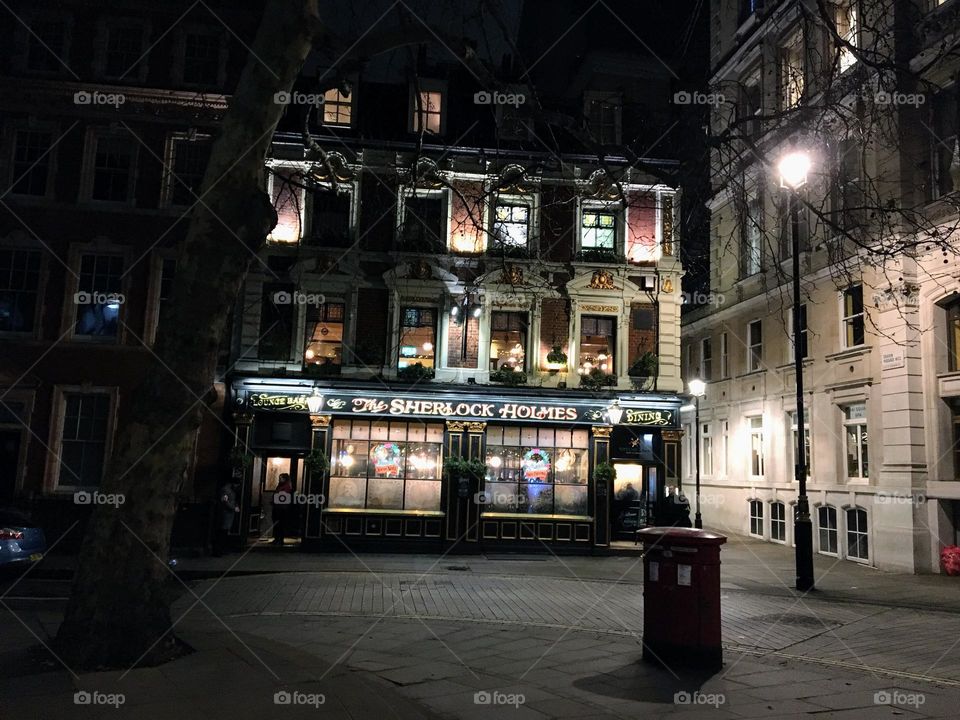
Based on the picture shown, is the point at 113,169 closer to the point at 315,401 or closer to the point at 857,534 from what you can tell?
the point at 315,401

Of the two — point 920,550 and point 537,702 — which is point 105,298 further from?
point 920,550

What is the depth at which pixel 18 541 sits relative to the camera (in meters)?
13.0

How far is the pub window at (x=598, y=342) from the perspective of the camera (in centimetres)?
2188

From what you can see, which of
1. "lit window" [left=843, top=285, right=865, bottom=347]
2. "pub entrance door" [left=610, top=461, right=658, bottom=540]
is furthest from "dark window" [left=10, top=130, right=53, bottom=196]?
"lit window" [left=843, top=285, right=865, bottom=347]

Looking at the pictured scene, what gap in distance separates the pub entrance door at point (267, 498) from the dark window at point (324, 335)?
3.04 metres

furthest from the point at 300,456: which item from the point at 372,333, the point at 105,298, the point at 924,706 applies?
the point at 924,706

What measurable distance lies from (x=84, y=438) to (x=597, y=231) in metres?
15.3

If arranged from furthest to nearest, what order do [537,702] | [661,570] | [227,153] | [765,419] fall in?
[765,419], [661,570], [227,153], [537,702]

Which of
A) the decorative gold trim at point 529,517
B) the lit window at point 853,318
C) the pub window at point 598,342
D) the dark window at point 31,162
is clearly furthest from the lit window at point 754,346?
the dark window at point 31,162

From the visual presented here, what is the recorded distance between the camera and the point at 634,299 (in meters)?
22.0

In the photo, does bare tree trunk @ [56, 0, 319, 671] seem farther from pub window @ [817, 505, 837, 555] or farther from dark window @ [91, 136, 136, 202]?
pub window @ [817, 505, 837, 555]

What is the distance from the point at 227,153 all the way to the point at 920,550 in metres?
17.1

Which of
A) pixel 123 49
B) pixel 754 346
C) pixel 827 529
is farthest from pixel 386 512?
pixel 123 49

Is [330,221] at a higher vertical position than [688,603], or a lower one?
higher
